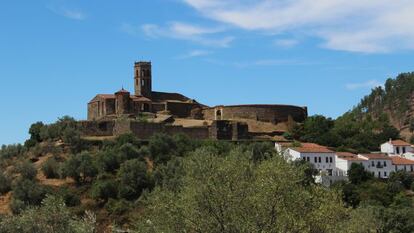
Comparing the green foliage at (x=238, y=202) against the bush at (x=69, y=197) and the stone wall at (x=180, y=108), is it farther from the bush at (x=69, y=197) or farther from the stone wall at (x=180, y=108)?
the stone wall at (x=180, y=108)

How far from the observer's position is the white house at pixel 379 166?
79062 millimetres

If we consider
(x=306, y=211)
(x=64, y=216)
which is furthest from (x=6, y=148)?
(x=306, y=211)

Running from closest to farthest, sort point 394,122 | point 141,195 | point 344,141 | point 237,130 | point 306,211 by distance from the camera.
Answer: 1. point 306,211
2. point 141,195
3. point 237,130
4. point 344,141
5. point 394,122

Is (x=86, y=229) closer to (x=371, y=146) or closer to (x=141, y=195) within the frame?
(x=141, y=195)

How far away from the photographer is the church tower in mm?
91750

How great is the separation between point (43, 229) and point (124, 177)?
1414 inches

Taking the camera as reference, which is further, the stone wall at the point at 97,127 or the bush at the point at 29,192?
the stone wall at the point at 97,127

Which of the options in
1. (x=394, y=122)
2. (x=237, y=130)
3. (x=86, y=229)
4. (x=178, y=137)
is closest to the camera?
(x=86, y=229)

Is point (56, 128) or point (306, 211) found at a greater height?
point (56, 128)

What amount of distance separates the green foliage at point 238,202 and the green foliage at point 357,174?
146ft

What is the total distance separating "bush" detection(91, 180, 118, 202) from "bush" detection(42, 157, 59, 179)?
19.8ft

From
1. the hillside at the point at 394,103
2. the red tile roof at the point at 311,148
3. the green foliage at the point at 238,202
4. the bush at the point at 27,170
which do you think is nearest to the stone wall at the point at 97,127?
the bush at the point at 27,170

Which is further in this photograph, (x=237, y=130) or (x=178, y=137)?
(x=237, y=130)

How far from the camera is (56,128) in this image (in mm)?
80500
